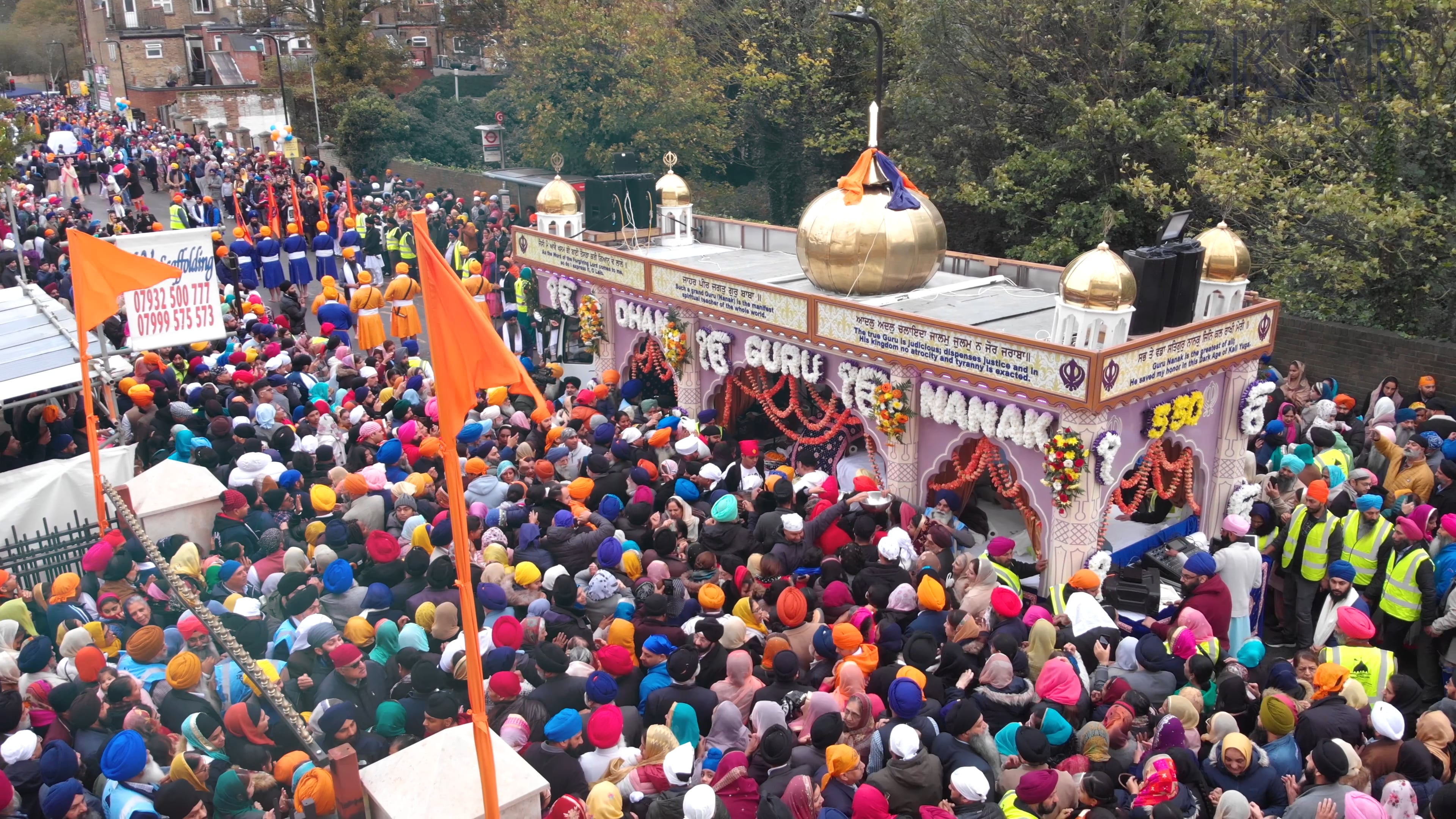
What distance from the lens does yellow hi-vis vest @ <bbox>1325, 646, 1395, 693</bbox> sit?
24.5ft

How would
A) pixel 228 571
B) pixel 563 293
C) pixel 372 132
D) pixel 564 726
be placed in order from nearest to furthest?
1. pixel 564 726
2. pixel 228 571
3. pixel 563 293
4. pixel 372 132

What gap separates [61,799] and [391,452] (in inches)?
221

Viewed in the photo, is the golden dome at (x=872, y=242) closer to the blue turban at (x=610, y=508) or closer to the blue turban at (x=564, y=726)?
the blue turban at (x=610, y=508)

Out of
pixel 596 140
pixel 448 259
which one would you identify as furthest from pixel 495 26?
pixel 448 259

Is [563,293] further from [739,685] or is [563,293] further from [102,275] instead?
[739,685]

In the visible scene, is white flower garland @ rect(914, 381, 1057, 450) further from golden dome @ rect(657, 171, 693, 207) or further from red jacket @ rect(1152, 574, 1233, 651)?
golden dome @ rect(657, 171, 693, 207)

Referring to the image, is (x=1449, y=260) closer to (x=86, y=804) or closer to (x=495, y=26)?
(x=86, y=804)

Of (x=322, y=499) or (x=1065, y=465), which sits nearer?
(x=1065, y=465)

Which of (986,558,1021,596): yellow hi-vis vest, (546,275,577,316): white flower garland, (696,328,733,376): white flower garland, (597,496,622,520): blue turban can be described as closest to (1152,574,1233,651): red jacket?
(986,558,1021,596): yellow hi-vis vest

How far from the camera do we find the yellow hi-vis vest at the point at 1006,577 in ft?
29.9

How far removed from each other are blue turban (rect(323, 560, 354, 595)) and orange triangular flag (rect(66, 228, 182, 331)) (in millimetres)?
3292

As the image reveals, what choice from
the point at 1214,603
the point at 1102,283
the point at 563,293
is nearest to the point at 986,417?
the point at 1102,283

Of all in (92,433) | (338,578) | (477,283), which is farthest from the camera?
(477,283)

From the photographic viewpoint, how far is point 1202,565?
29.3ft
